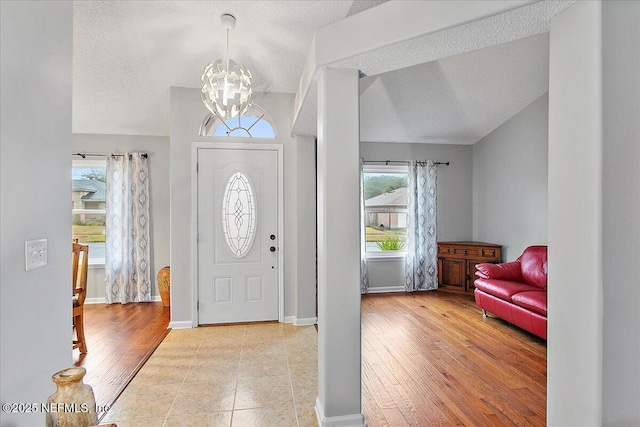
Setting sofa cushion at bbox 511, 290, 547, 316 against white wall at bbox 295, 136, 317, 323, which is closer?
sofa cushion at bbox 511, 290, 547, 316

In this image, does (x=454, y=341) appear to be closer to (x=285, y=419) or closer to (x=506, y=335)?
(x=506, y=335)

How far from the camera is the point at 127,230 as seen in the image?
15.9 feet

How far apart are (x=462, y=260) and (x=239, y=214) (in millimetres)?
3671

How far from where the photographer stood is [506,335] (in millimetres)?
3594

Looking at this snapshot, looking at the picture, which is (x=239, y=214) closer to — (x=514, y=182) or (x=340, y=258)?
(x=340, y=258)

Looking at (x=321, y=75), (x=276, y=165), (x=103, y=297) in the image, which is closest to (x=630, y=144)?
(x=321, y=75)

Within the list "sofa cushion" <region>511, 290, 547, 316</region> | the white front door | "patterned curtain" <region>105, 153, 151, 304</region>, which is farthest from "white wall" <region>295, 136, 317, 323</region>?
"patterned curtain" <region>105, 153, 151, 304</region>

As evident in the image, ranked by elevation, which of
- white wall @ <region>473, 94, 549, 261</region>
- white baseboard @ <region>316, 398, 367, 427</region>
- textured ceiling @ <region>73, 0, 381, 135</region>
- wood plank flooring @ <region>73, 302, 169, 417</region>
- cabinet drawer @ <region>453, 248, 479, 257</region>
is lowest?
wood plank flooring @ <region>73, 302, 169, 417</region>

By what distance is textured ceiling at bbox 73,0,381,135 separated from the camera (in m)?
2.54

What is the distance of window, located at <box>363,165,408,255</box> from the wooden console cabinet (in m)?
0.72

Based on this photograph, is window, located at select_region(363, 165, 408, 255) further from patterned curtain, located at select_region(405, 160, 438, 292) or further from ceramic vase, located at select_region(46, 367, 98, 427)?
A: ceramic vase, located at select_region(46, 367, 98, 427)

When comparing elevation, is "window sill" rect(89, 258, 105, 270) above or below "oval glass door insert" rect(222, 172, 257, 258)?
below

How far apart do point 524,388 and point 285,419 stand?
72.6 inches

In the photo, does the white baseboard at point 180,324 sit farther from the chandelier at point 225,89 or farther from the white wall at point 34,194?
the chandelier at point 225,89
